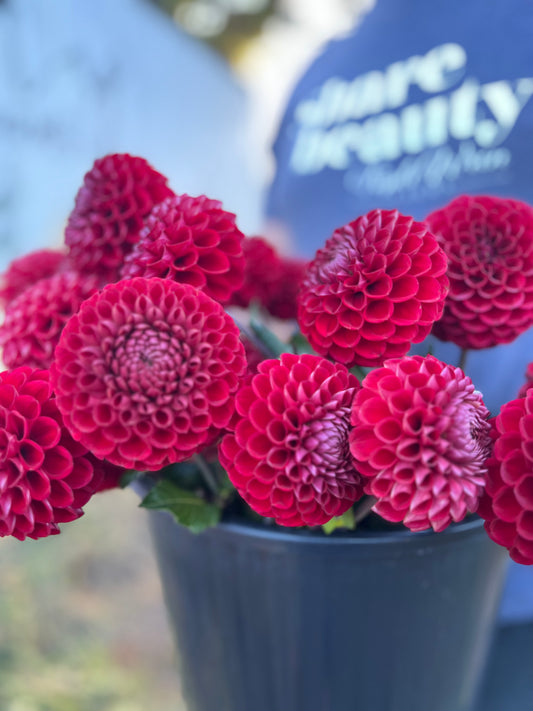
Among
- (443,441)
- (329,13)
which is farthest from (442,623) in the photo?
(329,13)

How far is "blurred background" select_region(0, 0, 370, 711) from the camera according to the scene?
0.88 meters

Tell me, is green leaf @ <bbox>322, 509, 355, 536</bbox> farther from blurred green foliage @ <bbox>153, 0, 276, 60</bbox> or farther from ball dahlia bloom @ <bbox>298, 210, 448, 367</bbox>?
blurred green foliage @ <bbox>153, 0, 276, 60</bbox>

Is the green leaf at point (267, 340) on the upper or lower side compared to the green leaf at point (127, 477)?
upper

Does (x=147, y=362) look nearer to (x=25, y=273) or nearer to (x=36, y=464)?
(x=36, y=464)

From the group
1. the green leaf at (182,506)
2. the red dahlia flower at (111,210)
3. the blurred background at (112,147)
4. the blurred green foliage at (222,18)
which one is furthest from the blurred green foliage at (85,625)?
the blurred green foliage at (222,18)

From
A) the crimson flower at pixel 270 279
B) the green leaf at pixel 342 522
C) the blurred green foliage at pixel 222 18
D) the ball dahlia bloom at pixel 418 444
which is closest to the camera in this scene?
the ball dahlia bloom at pixel 418 444

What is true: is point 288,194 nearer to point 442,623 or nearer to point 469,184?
point 469,184

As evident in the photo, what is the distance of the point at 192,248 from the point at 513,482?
19 centimetres

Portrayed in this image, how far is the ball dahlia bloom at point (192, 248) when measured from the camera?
0.95ft

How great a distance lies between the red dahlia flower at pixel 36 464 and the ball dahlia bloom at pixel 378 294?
136 millimetres

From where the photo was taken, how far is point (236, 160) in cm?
231

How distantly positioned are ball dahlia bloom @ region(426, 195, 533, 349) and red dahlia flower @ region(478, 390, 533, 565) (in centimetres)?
7

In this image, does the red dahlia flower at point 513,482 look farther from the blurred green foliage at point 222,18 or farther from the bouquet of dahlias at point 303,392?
the blurred green foliage at point 222,18


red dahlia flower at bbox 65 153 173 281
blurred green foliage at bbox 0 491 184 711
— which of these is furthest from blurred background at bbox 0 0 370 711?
red dahlia flower at bbox 65 153 173 281
